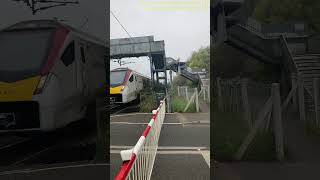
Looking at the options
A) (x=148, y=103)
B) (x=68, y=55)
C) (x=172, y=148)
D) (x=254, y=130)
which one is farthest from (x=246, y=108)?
(x=68, y=55)

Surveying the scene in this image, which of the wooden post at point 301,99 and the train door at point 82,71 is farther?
the train door at point 82,71

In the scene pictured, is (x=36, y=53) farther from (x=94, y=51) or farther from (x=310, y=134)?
(x=310, y=134)

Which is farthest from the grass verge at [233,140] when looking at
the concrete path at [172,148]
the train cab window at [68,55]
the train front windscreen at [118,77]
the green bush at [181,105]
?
the green bush at [181,105]

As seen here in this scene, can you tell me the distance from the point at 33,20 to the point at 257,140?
6.75ft

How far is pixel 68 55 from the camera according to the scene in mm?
3045

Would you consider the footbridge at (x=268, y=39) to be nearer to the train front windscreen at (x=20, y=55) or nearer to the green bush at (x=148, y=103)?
the train front windscreen at (x=20, y=55)

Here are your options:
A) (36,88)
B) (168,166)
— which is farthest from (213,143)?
(36,88)

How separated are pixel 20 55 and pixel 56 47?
300 millimetres

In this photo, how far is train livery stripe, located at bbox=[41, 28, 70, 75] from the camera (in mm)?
2820

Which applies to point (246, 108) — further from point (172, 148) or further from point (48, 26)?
point (48, 26)

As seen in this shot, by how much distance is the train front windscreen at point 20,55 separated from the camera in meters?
2.68

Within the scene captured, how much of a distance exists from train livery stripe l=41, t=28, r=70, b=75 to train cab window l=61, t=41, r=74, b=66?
0.27ft

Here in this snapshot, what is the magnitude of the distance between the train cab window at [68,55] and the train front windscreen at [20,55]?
237mm

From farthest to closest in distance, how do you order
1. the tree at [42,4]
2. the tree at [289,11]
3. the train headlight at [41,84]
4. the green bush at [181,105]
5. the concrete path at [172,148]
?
Answer: the green bush at [181,105]
the concrete path at [172,148]
the train headlight at [41,84]
the tree at [42,4]
the tree at [289,11]
